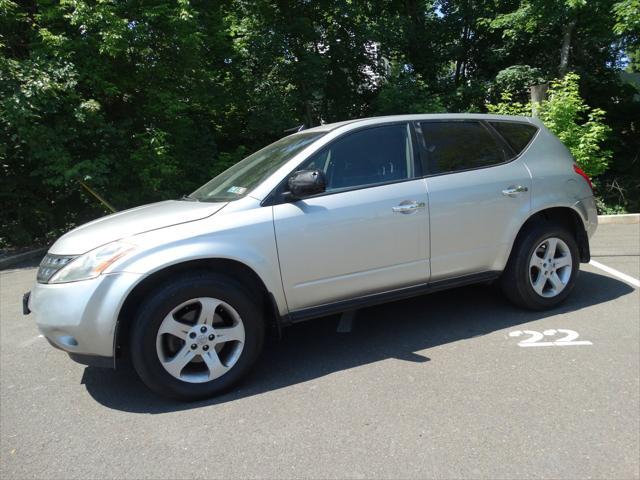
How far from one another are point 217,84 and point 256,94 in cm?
115

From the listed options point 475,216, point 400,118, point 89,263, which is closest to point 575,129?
point 475,216

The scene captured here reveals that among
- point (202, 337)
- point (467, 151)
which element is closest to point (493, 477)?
Result: point (202, 337)

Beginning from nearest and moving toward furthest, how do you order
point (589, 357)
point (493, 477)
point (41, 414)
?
point (493, 477) < point (41, 414) < point (589, 357)

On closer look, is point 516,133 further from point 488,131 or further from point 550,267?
point 550,267

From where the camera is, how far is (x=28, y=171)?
9.38m

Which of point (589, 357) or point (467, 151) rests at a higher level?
point (467, 151)

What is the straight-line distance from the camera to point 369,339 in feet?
13.0

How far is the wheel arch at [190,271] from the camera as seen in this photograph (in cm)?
300

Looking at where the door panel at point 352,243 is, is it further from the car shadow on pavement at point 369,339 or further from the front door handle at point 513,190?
the front door handle at point 513,190

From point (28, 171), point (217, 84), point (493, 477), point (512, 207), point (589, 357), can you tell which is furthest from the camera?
point (217, 84)

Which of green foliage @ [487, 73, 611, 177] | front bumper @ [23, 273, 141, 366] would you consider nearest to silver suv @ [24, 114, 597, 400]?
front bumper @ [23, 273, 141, 366]

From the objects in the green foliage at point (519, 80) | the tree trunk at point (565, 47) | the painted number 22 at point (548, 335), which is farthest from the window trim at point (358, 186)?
the tree trunk at point (565, 47)

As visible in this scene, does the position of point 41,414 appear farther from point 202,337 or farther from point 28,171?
point 28,171

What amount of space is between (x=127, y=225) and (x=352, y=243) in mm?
1542
